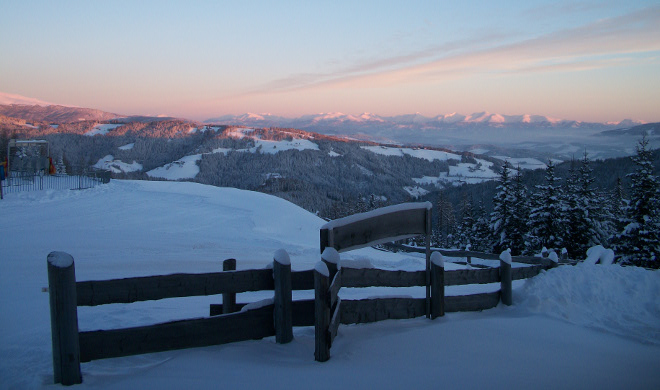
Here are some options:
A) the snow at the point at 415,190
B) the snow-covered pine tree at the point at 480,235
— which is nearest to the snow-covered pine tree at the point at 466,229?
the snow-covered pine tree at the point at 480,235

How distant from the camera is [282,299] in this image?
4.55 metres

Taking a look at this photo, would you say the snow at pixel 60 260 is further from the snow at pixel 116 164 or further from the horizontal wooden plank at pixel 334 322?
the snow at pixel 116 164

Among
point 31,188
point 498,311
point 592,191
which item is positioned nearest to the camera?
point 498,311

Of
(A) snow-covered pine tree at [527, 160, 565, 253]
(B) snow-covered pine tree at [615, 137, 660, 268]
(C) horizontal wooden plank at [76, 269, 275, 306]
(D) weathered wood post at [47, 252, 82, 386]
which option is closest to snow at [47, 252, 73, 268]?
(D) weathered wood post at [47, 252, 82, 386]

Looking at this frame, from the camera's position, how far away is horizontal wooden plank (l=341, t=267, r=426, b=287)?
496cm

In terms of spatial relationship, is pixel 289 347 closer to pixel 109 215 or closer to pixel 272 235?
pixel 272 235

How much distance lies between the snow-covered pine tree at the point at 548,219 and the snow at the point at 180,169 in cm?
12727

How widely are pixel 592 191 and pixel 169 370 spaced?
30110mm

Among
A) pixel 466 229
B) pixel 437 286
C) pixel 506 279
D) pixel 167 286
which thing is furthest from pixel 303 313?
pixel 466 229

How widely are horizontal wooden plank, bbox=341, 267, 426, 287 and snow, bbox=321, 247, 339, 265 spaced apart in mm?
392

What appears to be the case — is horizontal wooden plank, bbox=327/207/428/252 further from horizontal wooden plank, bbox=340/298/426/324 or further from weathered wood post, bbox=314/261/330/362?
horizontal wooden plank, bbox=340/298/426/324

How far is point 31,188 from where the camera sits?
86.3ft

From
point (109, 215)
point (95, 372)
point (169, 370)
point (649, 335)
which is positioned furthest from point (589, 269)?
point (109, 215)

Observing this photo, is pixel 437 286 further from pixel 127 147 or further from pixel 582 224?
pixel 127 147
